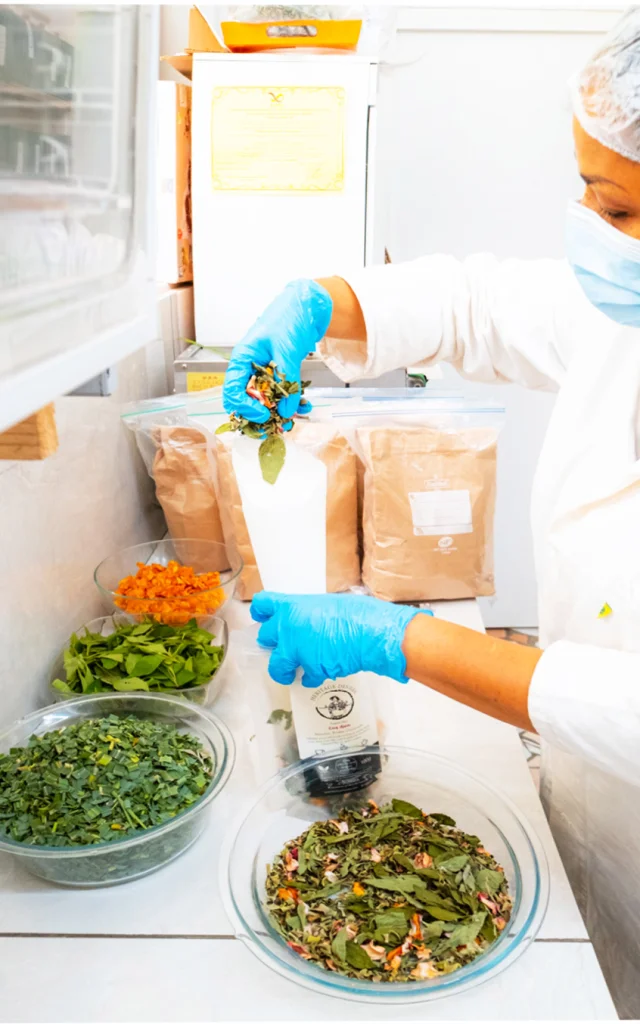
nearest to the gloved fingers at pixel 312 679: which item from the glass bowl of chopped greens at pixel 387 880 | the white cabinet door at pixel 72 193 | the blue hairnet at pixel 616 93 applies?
the glass bowl of chopped greens at pixel 387 880

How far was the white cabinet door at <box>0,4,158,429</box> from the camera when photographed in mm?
503

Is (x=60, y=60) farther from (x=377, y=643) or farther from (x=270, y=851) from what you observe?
(x=270, y=851)

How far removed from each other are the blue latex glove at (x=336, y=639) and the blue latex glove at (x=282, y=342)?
0.29 m

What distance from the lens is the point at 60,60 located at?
22.7 inches

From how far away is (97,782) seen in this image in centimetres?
92

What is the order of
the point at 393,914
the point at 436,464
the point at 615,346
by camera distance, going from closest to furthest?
the point at 393,914
the point at 615,346
the point at 436,464

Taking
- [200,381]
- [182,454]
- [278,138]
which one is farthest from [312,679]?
[278,138]

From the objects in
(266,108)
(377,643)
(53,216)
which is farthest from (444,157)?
(53,216)

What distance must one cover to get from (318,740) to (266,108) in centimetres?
146

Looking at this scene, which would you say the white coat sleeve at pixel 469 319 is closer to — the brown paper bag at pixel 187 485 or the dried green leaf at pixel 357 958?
the brown paper bag at pixel 187 485

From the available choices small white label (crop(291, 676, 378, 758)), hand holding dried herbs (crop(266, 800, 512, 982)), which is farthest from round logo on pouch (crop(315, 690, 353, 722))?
hand holding dried herbs (crop(266, 800, 512, 982))

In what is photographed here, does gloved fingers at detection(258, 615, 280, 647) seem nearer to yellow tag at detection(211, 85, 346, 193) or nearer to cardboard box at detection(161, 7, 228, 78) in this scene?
yellow tag at detection(211, 85, 346, 193)

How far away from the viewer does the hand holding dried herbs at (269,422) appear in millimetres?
1057

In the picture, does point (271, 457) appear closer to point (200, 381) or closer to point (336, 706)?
point (336, 706)
